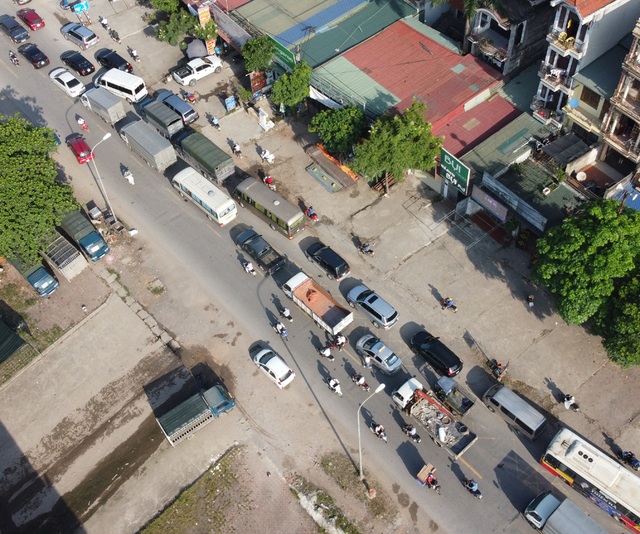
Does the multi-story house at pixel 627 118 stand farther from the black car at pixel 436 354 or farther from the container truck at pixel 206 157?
the container truck at pixel 206 157

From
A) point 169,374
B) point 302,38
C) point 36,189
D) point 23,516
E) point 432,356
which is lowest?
point 23,516

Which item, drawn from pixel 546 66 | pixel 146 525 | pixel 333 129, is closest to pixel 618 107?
pixel 546 66

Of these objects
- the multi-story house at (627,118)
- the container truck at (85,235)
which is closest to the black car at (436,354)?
the multi-story house at (627,118)

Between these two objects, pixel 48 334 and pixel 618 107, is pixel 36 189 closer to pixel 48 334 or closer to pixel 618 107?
pixel 48 334

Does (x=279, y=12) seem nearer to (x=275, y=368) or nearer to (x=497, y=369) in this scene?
(x=275, y=368)

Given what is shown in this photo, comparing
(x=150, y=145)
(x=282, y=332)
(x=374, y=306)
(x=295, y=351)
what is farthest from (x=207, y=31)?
(x=295, y=351)
